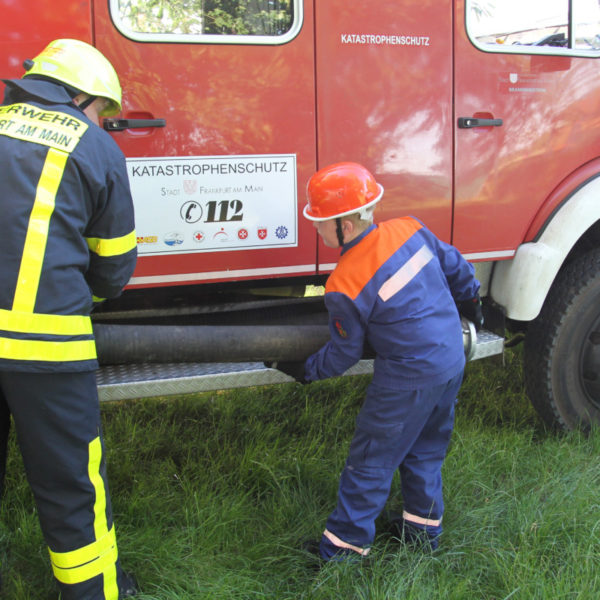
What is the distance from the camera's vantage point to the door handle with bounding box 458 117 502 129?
2.82 meters

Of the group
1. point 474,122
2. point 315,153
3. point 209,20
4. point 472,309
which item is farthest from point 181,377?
point 474,122

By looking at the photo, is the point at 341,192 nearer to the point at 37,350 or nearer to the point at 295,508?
the point at 37,350

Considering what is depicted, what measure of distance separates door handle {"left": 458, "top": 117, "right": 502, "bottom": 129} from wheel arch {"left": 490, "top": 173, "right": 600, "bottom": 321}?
1.66 ft

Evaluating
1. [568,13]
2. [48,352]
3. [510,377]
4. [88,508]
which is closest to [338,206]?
[48,352]

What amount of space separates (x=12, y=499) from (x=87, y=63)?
177 centimetres

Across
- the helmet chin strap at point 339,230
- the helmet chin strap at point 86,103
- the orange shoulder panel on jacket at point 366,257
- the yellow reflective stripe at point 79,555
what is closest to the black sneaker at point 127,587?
the yellow reflective stripe at point 79,555

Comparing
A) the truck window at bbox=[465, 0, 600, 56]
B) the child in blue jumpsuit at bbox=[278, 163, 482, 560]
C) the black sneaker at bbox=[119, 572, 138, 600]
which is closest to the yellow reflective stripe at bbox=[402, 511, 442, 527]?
the child in blue jumpsuit at bbox=[278, 163, 482, 560]

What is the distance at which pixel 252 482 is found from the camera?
115 inches

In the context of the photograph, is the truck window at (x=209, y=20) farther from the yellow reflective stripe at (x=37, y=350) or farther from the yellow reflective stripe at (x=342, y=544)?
the yellow reflective stripe at (x=342, y=544)

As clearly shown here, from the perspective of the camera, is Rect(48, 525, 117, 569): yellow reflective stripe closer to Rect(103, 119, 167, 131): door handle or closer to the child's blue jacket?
the child's blue jacket

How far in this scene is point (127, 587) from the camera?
214cm

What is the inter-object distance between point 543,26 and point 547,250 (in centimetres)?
103

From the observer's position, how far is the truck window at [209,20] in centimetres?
240

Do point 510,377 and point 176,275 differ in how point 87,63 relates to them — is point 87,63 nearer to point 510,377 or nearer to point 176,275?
point 176,275
